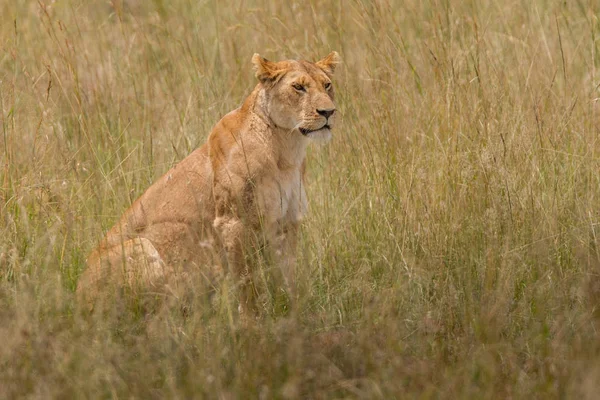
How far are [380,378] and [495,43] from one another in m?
3.43

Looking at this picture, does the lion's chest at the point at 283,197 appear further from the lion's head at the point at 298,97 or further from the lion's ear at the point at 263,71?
the lion's ear at the point at 263,71

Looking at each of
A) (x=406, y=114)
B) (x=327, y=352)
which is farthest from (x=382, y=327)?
(x=406, y=114)

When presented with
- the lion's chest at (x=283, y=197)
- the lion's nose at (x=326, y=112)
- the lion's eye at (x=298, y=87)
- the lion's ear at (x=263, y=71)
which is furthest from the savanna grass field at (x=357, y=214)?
the lion's ear at (x=263, y=71)

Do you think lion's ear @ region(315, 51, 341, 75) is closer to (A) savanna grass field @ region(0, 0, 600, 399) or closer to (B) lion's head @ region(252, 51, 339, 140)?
(B) lion's head @ region(252, 51, 339, 140)

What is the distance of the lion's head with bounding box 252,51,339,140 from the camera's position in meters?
4.78

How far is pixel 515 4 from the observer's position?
22.2ft

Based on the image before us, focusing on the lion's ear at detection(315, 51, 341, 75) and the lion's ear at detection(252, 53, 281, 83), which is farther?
the lion's ear at detection(315, 51, 341, 75)

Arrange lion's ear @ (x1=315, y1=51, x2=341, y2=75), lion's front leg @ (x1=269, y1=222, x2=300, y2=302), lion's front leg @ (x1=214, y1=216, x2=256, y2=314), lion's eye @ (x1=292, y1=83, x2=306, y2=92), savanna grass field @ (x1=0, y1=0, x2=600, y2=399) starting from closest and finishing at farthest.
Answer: savanna grass field @ (x1=0, y1=0, x2=600, y2=399)
lion's front leg @ (x1=269, y1=222, x2=300, y2=302)
lion's front leg @ (x1=214, y1=216, x2=256, y2=314)
lion's eye @ (x1=292, y1=83, x2=306, y2=92)
lion's ear @ (x1=315, y1=51, x2=341, y2=75)

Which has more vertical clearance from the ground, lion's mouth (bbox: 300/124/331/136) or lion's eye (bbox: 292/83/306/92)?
lion's eye (bbox: 292/83/306/92)

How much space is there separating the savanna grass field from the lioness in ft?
0.73

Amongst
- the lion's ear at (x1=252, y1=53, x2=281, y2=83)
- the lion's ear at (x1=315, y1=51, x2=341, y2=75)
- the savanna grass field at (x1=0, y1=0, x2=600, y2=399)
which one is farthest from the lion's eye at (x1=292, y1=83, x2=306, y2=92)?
the savanna grass field at (x1=0, y1=0, x2=600, y2=399)

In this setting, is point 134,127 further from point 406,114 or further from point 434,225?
point 434,225

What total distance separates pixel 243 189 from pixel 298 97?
0.53 meters

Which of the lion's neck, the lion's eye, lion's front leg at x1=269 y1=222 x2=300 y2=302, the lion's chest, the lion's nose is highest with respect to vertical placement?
the lion's eye
